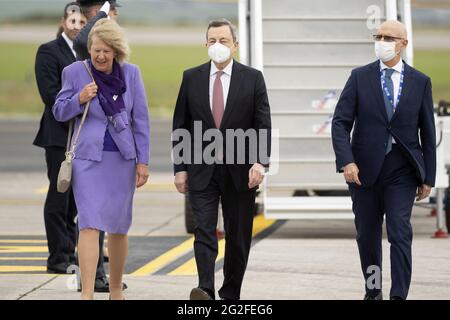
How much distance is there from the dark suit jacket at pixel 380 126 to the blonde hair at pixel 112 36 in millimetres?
1489

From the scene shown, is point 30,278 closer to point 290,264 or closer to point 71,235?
point 71,235

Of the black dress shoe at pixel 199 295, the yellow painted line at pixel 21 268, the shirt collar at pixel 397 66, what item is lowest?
the yellow painted line at pixel 21 268

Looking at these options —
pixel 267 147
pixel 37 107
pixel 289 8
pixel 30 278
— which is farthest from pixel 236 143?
pixel 37 107

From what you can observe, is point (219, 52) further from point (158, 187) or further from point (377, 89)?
point (158, 187)

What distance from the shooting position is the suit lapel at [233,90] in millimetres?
8789

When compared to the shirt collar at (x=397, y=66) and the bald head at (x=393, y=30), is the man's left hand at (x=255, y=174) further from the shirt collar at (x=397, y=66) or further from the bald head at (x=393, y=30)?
the bald head at (x=393, y=30)

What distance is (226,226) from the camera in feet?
29.5

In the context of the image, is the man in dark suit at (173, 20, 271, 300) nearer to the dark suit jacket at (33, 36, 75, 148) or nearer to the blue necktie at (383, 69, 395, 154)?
the blue necktie at (383, 69, 395, 154)

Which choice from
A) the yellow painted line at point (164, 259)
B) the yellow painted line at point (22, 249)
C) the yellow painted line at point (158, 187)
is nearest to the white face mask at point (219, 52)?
the yellow painted line at point (164, 259)

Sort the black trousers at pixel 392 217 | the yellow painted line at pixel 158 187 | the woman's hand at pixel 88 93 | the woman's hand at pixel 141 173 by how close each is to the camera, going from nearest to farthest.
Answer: the woman's hand at pixel 88 93 → the woman's hand at pixel 141 173 → the black trousers at pixel 392 217 → the yellow painted line at pixel 158 187

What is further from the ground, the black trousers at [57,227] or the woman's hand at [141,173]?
the woman's hand at [141,173]

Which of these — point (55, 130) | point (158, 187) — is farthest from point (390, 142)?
point (158, 187)

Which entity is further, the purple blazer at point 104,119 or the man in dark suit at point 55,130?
the man in dark suit at point 55,130

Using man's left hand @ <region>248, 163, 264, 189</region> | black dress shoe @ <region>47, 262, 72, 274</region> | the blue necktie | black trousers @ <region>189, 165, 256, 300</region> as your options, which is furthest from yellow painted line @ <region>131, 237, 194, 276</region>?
the blue necktie
